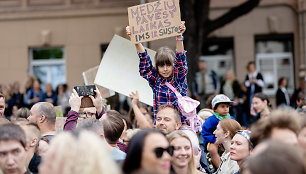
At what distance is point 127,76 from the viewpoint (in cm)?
817

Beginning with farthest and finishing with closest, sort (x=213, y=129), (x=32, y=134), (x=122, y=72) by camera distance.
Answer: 1. (x=122, y=72)
2. (x=213, y=129)
3. (x=32, y=134)

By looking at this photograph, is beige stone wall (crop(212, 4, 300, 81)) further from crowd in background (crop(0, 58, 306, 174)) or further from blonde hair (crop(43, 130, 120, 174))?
blonde hair (crop(43, 130, 120, 174))

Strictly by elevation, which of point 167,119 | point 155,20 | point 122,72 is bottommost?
point 167,119

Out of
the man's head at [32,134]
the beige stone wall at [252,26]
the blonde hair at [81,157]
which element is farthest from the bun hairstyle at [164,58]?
the beige stone wall at [252,26]

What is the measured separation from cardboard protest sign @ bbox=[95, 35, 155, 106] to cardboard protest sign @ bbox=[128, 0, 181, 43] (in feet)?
4.03

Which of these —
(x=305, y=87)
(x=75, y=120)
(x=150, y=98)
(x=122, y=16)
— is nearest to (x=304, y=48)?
(x=305, y=87)

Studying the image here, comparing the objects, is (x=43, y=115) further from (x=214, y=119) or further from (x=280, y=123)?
(x=280, y=123)

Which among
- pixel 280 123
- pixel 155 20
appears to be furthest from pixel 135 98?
pixel 280 123

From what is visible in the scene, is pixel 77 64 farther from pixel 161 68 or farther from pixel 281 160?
pixel 281 160

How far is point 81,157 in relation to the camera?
2.91 m

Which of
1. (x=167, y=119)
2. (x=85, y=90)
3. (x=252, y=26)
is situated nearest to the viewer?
(x=167, y=119)

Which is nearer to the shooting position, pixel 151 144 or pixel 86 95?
pixel 151 144

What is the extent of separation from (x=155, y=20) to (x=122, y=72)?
5.27ft

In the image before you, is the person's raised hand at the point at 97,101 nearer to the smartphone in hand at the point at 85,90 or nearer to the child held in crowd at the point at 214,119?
the smartphone in hand at the point at 85,90
